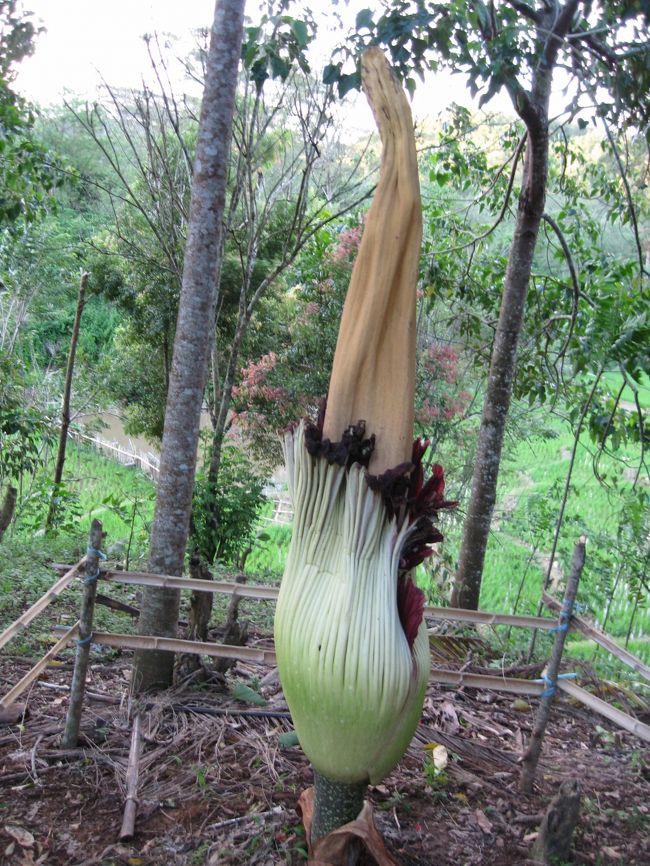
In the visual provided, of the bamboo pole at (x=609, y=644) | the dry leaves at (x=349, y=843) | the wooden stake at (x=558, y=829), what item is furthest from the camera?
the bamboo pole at (x=609, y=644)

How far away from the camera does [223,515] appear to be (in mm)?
5648

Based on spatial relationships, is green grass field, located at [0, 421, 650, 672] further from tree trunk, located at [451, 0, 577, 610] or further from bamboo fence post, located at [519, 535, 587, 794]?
bamboo fence post, located at [519, 535, 587, 794]

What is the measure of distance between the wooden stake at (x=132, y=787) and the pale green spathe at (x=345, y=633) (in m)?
0.68

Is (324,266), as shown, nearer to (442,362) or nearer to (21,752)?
(442,362)

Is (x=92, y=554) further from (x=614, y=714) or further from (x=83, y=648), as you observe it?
(x=614, y=714)

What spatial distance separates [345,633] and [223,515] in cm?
446

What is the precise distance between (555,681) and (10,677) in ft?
6.35

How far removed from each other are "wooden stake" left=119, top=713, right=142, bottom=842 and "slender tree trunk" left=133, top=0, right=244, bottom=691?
1.15 feet

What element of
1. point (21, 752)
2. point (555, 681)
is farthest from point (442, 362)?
point (21, 752)

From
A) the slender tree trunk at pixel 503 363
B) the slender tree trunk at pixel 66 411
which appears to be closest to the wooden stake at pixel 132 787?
the slender tree trunk at pixel 503 363

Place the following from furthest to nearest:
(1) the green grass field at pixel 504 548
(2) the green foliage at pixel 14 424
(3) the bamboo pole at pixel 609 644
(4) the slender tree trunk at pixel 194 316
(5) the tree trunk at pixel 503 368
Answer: (1) the green grass field at pixel 504 548 < (2) the green foliage at pixel 14 424 < (5) the tree trunk at pixel 503 368 < (4) the slender tree trunk at pixel 194 316 < (3) the bamboo pole at pixel 609 644

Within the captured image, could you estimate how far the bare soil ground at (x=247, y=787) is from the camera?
1.76 metres

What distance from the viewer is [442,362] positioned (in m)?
7.15

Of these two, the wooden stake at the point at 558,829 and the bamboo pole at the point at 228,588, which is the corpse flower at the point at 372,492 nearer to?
the wooden stake at the point at 558,829
